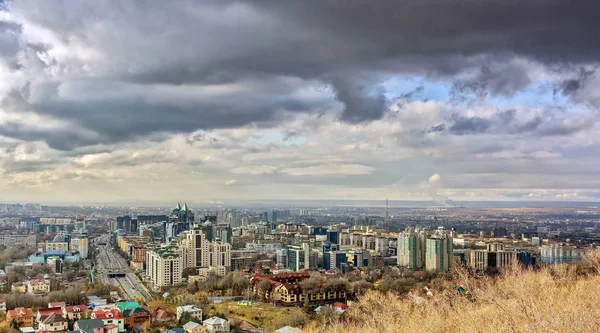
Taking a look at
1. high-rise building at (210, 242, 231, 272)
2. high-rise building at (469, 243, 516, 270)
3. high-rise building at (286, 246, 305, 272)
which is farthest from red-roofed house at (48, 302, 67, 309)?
high-rise building at (469, 243, 516, 270)

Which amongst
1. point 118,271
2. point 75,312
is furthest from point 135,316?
point 118,271

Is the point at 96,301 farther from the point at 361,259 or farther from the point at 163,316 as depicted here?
the point at 361,259

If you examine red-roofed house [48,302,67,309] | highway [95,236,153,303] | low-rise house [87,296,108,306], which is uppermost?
red-roofed house [48,302,67,309]

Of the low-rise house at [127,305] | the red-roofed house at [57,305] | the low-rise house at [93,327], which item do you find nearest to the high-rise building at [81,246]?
the red-roofed house at [57,305]

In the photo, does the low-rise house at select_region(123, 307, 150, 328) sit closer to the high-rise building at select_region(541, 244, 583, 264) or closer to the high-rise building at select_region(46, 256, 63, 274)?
the high-rise building at select_region(46, 256, 63, 274)

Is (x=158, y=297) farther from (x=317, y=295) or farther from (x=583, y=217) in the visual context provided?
(x=583, y=217)

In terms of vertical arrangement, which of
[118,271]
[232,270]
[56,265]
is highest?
[56,265]

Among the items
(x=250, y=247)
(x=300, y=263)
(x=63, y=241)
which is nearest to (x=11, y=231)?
(x=63, y=241)

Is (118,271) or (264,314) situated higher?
(264,314)
